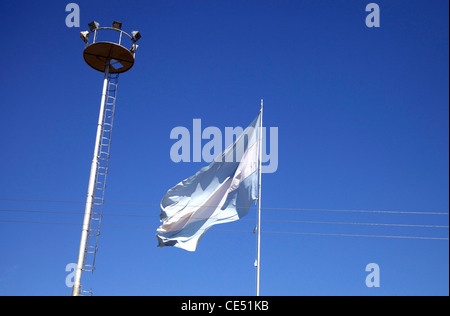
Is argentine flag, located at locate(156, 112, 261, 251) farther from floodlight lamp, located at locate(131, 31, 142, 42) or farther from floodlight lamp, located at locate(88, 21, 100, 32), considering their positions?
floodlight lamp, located at locate(88, 21, 100, 32)

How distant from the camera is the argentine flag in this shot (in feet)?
74.7

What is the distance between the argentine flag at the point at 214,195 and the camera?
74.7ft

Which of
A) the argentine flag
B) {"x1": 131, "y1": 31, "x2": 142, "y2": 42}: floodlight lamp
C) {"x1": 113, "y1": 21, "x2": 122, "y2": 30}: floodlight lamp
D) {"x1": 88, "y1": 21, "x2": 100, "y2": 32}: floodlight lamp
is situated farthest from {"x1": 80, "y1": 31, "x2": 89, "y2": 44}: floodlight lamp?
the argentine flag

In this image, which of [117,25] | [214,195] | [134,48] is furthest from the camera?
[134,48]

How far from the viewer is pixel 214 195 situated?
23.7 m

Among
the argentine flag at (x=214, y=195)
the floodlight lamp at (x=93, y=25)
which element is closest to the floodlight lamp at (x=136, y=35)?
the floodlight lamp at (x=93, y=25)

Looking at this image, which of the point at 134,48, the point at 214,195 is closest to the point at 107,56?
the point at 134,48

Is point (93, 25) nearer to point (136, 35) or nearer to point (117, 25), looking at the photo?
point (117, 25)

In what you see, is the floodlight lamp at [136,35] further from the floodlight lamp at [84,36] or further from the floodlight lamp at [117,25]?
the floodlight lamp at [84,36]

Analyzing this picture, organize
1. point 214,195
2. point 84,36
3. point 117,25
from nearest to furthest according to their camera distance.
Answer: point 214,195, point 84,36, point 117,25
